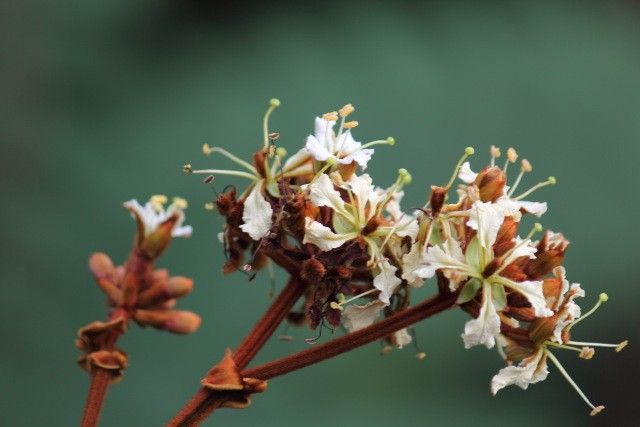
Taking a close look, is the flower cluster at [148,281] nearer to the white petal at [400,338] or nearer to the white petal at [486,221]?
the white petal at [400,338]

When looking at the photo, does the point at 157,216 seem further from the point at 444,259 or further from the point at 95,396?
the point at 444,259

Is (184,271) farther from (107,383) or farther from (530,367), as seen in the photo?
(530,367)

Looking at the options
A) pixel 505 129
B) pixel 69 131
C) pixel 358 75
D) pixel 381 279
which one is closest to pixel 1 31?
pixel 69 131

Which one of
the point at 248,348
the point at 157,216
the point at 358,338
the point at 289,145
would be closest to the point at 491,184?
the point at 358,338

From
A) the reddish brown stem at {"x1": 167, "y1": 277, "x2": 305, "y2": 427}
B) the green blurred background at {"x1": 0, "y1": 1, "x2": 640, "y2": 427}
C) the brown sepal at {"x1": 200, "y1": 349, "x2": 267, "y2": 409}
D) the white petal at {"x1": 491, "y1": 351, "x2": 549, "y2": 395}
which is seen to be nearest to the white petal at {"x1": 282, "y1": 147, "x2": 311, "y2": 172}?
the reddish brown stem at {"x1": 167, "y1": 277, "x2": 305, "y2": 427}

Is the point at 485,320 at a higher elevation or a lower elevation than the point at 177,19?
lower

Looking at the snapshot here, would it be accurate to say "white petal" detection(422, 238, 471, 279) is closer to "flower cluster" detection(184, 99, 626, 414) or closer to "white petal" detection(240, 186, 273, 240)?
"flower cluster" detection(184, 99, 626, 414)
